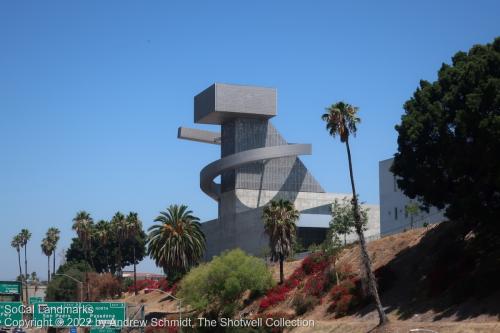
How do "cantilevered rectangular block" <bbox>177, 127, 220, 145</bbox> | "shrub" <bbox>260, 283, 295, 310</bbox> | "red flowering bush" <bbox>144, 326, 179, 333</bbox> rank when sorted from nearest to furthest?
1. "red flowering bush" <bbox>144, 326, 179, 333</bbox>
2. "shrub" <bbox>260, 283, 295, 310</bbox>
3. "cantilevered rectangular block" <bbox>177, 127, 220, 145</bbox>

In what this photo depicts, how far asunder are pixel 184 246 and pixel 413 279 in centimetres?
4018

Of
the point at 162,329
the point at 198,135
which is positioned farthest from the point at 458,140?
the point at 198,135

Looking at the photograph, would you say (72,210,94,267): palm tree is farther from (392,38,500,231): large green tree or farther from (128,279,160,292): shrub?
(392,38,500,231): large green tree

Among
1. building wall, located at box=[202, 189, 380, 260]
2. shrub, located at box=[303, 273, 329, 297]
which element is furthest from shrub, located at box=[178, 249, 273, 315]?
building wall, located at box=[202, 189, 380, 260]

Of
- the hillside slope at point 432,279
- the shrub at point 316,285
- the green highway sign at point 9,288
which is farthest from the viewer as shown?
the shrub at point 316,285

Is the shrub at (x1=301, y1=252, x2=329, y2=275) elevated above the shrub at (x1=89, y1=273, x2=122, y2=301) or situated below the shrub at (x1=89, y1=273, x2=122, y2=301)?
above

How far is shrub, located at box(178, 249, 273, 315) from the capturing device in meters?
77.4

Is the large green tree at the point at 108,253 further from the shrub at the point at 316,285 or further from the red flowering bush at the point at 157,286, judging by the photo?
the shrub at the point at 316,285

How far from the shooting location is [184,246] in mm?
96188

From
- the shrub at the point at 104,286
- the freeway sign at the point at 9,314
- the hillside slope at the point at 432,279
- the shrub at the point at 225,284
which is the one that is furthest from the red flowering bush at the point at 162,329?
the shrub at the point at 104,286

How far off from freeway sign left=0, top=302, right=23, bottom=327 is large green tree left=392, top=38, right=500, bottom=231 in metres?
29.7

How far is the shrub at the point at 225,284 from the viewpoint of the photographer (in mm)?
77375

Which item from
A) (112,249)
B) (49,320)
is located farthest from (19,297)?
(112,249)

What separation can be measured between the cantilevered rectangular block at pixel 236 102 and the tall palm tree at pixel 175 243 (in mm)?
25727
